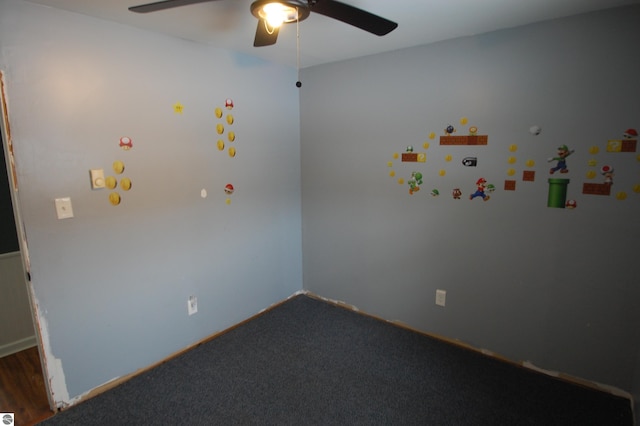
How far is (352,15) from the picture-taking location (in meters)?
1.38

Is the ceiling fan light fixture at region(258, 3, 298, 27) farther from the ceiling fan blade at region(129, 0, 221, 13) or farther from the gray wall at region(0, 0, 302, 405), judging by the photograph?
the gray wall at region(0, 0, 302, 405)

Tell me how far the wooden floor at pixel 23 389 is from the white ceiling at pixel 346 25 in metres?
2.20

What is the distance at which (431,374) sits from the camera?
2162mm

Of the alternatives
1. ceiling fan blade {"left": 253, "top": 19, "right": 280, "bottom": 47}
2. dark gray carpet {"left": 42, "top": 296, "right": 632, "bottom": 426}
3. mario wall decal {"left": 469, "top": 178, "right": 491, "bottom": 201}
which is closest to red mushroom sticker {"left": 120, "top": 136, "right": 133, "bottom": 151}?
ceiling fan blade {"left": 253, "top": 19, "right": 280, "bottom": 47}

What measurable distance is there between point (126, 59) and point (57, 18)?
1.11 feet

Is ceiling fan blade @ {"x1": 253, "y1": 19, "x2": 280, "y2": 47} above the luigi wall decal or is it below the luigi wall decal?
above

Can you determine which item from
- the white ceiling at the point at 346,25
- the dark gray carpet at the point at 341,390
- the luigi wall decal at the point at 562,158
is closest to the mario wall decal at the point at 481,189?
the luigi wall decal at the point at 562,158

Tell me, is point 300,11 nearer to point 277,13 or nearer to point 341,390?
point 277,13

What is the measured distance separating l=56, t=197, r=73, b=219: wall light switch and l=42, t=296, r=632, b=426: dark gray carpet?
1.11m

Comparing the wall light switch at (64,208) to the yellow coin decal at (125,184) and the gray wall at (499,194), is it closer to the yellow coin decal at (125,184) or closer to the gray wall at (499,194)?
the yellow coin decal at (125,184)

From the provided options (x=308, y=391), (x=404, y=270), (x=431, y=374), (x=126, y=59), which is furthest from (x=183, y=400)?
(x=126, y=59)

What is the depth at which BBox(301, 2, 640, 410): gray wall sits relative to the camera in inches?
72.0

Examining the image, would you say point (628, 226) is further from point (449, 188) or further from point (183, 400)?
point (183, 400)

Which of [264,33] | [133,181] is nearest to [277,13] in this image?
[264,33]
